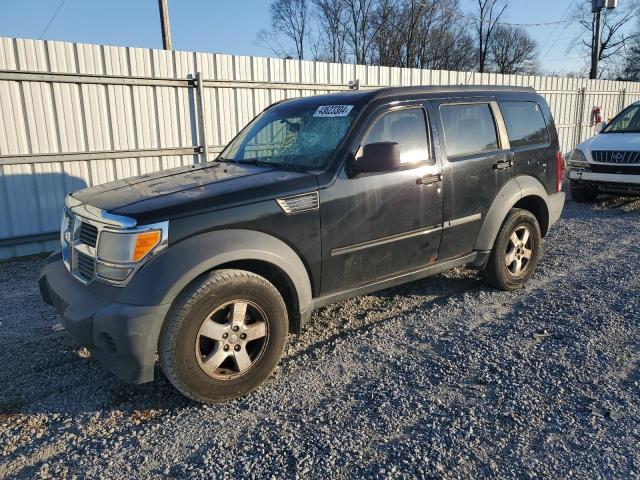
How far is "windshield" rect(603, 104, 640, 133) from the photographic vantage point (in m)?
9.07

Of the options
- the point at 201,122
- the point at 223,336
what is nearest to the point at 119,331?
the point at 223,336

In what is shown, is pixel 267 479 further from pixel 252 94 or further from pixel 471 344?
pixel 252 94

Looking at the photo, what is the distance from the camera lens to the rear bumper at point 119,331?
2.67 m

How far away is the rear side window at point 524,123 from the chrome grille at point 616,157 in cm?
421

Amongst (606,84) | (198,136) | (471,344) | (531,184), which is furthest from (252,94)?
(606,84)

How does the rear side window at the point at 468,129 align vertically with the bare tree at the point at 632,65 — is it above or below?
below

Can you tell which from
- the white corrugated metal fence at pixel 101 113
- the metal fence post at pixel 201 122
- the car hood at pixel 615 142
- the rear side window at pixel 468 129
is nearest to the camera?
the rear side window at pixel 468 129

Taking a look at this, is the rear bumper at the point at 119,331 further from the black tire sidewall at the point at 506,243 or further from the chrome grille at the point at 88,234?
the black tire sidewall at the point at 506,243

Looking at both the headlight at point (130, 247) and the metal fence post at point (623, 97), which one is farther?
the metal fence post at point (623, 97)

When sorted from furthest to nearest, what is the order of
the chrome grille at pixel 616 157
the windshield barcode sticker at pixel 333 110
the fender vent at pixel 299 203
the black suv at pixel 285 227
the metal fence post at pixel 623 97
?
the metal fence post at pixel 623 97 < the chrome grille at pixel 616 157 < the windshield barcode sticker at pixel 333 110 < the fender vent at pixel 299 203 < the black suv at pixel 285 227

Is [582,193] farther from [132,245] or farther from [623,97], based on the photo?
[623,97]

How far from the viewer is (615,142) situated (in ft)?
28.1

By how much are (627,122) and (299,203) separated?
8.78m

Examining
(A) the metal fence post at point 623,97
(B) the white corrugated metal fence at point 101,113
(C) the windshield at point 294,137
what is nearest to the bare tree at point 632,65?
(A) the metal fence post at point 623,97
